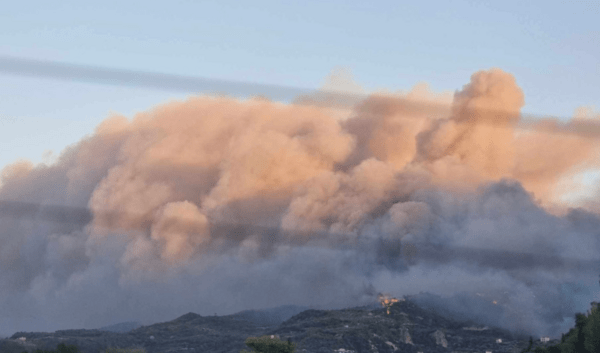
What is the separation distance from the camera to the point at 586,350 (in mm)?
194125

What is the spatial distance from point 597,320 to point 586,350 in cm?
1053

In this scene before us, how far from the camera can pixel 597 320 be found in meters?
187
